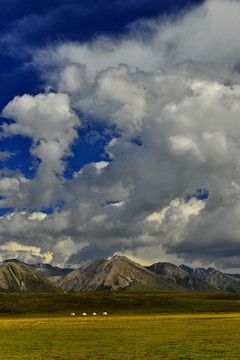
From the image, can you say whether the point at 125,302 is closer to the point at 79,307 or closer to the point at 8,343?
the point at 79,307

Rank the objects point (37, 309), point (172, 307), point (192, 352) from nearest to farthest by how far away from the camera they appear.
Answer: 1. point (192, 352)
2. point (172, 307)
3. point (37, 309)

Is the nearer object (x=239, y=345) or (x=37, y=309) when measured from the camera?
(x=239, y=345)

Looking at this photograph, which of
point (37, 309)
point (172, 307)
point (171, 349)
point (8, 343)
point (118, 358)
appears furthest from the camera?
point (37, 309)

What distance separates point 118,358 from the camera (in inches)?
1558

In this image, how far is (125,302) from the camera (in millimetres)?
185750

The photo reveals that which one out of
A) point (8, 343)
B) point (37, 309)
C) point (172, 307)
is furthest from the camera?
point (37, 309)

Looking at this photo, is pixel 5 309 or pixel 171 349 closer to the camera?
pixel 171 349

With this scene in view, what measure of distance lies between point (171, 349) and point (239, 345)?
9345 mm

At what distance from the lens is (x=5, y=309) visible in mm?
181250

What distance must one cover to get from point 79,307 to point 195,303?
5558 centimetres

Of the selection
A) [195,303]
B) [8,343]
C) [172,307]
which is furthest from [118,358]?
[195,303]

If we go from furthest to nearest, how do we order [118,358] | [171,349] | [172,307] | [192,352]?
[172,307] < [171,349] < [192,352] < [118,358]

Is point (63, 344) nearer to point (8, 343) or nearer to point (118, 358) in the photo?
point (8, 343)

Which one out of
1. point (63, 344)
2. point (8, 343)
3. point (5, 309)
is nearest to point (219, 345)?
point (63, 344)
